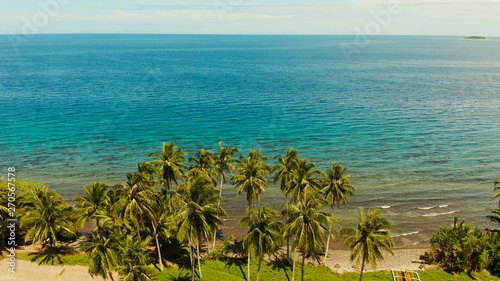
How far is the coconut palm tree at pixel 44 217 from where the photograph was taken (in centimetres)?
4419

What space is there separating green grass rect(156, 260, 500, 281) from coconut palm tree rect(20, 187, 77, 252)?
15.6 meters

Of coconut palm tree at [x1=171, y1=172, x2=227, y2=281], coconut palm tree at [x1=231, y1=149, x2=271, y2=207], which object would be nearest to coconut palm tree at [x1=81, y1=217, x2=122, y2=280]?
coconut palm tree at [x1=171, y1=172, x2=227, y2=281]

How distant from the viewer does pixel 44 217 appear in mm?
44812

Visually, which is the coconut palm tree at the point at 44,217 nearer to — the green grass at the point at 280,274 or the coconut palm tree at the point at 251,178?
the green grass at the point at 280,274

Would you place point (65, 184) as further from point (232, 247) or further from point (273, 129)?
point (273, 129)

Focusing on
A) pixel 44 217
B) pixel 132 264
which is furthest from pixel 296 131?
pixel 132 264

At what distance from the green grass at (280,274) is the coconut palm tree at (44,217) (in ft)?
51.1

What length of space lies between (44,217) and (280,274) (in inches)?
1281

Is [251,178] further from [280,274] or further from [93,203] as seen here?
[93,203]

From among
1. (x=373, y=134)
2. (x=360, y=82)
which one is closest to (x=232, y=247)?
(x=373, y=134)

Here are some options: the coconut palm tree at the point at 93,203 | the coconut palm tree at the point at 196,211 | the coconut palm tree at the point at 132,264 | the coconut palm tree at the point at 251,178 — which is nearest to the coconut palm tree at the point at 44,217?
the coconut palm tree at the point at 93,203

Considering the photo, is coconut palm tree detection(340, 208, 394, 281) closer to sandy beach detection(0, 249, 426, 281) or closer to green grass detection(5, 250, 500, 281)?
green grass detection(5, 250, 500, 281)

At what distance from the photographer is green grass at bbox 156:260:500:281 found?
1784 inches

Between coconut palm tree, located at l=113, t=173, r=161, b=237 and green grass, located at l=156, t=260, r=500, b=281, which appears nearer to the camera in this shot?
coconut palm tree, located at l=113, t=173, r=161, b=237
